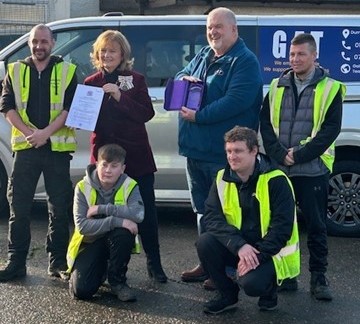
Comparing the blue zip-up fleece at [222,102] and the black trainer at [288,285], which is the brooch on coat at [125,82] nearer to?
the blue zip-up fleece at [222,102]

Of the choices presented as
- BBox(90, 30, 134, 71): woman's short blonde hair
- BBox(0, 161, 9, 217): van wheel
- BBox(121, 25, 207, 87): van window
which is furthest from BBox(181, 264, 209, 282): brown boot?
BBox(0, 161, 9, 217): van wheel

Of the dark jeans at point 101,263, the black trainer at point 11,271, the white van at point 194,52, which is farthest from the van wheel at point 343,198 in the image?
the black trainer at point 11,271

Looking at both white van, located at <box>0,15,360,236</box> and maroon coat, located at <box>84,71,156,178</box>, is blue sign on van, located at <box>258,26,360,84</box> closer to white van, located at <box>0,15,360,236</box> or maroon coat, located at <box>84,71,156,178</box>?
white van, located at <box>0,15,360,236</box>

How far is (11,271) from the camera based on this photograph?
219 inches

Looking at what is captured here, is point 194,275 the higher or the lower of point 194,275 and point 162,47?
the lower

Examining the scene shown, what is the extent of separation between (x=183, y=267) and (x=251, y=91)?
5.33ft

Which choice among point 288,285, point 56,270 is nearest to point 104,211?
point 56,270

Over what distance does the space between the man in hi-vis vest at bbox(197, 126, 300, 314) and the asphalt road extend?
157 mm

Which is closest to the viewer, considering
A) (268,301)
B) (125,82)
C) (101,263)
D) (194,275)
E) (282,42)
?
(268,301)

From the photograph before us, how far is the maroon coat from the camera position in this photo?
5.38 metres

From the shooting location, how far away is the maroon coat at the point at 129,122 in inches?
212

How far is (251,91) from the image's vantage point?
17.1 ft

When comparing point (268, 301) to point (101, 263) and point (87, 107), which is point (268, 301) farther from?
point (87, 107)

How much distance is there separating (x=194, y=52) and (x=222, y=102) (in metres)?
2.03
